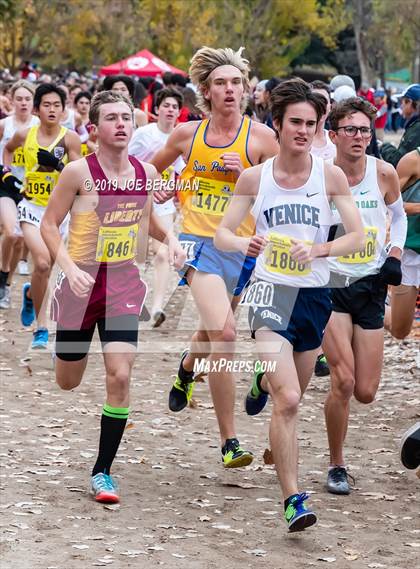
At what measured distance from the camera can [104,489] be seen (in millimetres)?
6418

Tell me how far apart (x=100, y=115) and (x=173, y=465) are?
2141 mm

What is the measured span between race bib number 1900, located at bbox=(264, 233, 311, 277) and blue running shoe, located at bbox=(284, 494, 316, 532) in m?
1.12

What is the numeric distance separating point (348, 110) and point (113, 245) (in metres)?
1.51

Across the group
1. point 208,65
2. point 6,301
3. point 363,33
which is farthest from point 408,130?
point 363,33

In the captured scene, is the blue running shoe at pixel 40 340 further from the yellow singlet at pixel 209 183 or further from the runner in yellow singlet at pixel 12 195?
the yellow singlet at pixel 209 183

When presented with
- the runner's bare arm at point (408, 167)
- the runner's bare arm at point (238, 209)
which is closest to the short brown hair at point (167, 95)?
the runner's bare arm at point (408, 167)

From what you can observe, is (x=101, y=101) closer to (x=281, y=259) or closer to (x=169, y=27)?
(x=281, y=259)

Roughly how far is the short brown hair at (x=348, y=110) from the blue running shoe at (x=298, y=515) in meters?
2.20

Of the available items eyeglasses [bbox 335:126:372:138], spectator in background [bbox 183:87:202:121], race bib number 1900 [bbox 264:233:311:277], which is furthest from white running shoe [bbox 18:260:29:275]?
race bib number 1900 [bbox 264:233:311:277]

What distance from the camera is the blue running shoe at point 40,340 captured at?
10508mm

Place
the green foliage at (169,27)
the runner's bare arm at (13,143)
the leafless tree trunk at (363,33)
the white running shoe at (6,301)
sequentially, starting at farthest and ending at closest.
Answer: the leafless tree trunk at (363,33), the green foliage at (169,27), the white running shoe at (6,301), the runner's bare arm at (13,143)

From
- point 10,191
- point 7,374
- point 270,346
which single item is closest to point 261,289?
point 270,346

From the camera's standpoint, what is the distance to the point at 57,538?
5789mm

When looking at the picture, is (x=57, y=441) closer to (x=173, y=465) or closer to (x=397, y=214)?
(x=173, y=465)
